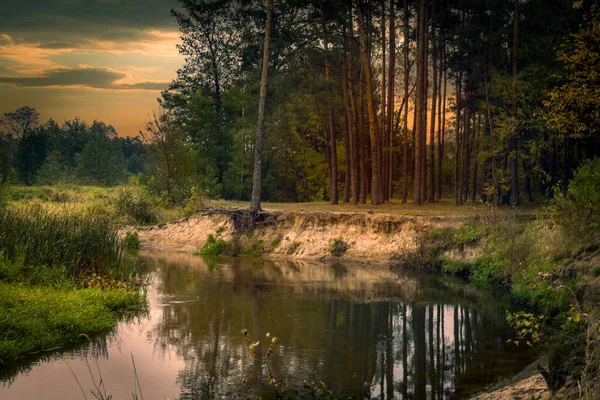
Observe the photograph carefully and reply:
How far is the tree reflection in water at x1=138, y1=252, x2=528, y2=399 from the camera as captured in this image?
10.4m

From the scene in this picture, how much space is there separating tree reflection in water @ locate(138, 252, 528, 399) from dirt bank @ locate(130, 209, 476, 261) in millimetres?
3580

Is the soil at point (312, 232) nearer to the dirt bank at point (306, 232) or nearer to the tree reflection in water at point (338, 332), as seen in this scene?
the dirt bank at point (306, 232)

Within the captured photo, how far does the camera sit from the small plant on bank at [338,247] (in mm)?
27922

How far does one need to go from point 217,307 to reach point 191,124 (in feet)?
131

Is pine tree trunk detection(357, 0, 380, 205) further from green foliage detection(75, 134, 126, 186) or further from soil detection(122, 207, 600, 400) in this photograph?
green foliage detection(75, 134, 126, 186)

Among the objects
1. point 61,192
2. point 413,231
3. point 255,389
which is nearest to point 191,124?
point 61,192

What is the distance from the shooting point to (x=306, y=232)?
29.6 meters

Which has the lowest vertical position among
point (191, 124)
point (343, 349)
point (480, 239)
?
point (343, 349)

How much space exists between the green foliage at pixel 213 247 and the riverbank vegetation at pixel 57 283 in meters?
10.3

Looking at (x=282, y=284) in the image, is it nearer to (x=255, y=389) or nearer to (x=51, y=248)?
(x=51, y=248)

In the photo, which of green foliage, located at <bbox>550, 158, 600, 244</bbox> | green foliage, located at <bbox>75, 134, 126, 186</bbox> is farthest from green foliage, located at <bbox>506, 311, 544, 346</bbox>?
green foliage, located at <bbox>75, 134, 126, 186</bbox>

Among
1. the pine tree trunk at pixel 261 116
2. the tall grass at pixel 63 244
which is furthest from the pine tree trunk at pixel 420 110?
the tall grass at pixel 63 244

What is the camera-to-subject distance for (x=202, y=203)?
37.5 m

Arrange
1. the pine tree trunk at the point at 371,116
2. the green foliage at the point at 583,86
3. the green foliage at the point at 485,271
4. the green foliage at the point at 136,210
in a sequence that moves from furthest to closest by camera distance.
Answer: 1. the green foliage at the point at 136,210
2. the pine tree trunk at the point at 371,116
3. the green foliage at the point at 583,86
4. the green foliage at the point at 485,271
